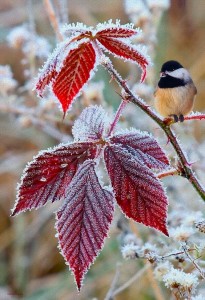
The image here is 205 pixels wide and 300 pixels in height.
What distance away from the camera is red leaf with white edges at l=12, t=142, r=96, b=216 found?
19.4 inches

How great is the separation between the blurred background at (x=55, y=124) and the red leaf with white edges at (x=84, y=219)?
0.29m

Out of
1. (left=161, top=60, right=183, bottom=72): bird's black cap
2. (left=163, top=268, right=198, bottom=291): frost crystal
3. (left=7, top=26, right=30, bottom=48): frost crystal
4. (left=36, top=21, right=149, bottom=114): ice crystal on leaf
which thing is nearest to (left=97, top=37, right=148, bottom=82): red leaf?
(left=36, top=21, right=149, bottom=114): ice crystal on leaf

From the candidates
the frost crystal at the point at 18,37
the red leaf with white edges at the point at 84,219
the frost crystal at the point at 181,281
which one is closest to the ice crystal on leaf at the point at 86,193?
the red leaf with white edges at the point at 84,219

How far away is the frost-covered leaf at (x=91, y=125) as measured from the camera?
1.70 feet

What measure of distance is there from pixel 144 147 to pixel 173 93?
0.11 metres

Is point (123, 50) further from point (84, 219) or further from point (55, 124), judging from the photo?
point (55, 124)

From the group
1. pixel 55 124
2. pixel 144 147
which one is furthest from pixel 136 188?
pixel 55 124

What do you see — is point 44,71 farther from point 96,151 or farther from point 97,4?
point 97,4

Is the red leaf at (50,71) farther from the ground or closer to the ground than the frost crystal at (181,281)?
farther from the ground

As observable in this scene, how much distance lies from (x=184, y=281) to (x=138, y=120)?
103 centimetres

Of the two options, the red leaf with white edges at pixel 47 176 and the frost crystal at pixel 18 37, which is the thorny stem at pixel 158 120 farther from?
the frost crystal at pixel 18 37

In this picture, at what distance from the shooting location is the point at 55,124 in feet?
4.00

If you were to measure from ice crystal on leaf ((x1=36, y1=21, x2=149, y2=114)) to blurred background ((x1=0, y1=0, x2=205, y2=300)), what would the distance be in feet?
0.98

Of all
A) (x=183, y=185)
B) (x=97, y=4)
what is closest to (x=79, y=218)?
(x=183, y=185)
